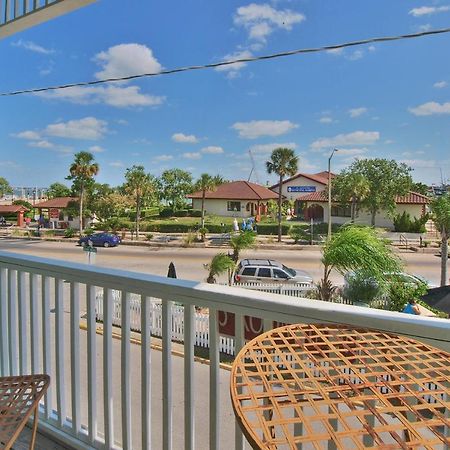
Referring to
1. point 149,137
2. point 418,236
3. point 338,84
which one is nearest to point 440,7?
point 418,236

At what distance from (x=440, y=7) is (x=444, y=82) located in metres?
47.7

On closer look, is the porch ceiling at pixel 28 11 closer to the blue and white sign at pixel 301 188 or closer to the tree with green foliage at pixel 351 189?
the tree with green foliage at pixel 351 189

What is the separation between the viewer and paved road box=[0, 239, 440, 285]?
47.5 feet

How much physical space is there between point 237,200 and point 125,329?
33234 mm

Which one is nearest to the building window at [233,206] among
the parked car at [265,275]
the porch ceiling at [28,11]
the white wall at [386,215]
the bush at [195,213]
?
the bush at [195,213]

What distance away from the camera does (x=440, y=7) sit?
5.34 meters

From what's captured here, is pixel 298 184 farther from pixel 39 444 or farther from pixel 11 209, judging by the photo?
pixel 39 444

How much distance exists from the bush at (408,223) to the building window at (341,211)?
345 centimetres

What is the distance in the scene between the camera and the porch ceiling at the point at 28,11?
1444 mm

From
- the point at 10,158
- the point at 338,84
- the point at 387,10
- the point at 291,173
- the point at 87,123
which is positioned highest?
the point at 338,84

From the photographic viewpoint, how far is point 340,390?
2.15ft

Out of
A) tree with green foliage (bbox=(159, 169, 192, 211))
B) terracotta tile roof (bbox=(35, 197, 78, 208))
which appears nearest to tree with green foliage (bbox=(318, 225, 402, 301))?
terracotta tile roof (bbox=(35, 197, 78, 208))

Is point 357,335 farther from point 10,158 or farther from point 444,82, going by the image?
point 444,82

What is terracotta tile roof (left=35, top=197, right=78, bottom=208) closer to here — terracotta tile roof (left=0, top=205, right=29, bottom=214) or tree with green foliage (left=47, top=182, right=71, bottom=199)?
terracotta tile roof (left=0, top=205, right=29, bottom=214)
